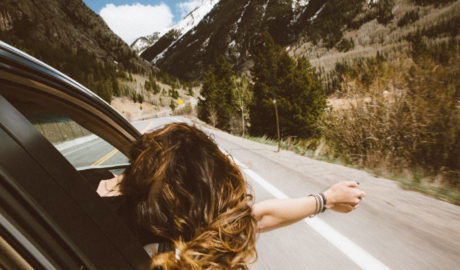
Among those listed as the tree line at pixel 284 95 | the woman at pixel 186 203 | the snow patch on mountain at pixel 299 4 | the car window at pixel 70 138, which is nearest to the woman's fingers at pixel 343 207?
the woman at pixel 186 203

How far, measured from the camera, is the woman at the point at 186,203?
95cm

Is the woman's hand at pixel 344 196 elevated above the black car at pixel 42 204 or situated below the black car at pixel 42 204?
below

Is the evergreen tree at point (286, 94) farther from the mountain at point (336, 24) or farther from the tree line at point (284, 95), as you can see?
the mountain at point (336, 24)

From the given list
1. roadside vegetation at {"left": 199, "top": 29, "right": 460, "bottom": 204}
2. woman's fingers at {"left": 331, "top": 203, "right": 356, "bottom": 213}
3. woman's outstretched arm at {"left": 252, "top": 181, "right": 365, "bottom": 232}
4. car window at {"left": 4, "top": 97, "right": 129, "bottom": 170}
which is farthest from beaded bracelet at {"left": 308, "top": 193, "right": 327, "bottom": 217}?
roadside vegetation at {"left": 199, "top": 29, "right": 460, "bottom": 204}

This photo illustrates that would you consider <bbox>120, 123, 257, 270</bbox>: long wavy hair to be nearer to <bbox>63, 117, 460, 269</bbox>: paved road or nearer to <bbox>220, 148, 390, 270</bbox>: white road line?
<bbox>63, 117, 460, 269</bbox>: paved road

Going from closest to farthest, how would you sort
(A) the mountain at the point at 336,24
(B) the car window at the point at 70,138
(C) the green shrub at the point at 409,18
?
(B) the car window at the point at 70,138 → (A) the mountain at the point at 336,24 → (C) the green shrub at the point at 409,18

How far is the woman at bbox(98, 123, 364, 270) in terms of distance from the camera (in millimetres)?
947

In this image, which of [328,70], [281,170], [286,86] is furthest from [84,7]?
[281,170]

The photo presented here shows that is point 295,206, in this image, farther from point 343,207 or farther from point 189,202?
point 189,202

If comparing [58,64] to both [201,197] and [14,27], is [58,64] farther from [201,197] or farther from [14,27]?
[201,197]

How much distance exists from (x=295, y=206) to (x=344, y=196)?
0.39 meters

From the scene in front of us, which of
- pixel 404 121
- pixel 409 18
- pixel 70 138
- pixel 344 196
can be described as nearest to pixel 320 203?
pixel 344 196

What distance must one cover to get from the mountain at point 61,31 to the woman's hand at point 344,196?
9049cm

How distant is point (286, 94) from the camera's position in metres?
21.9
